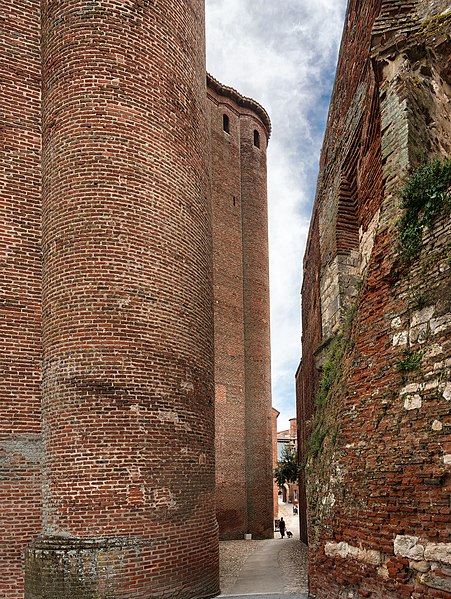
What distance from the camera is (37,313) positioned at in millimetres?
10211

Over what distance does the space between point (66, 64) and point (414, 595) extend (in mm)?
9681

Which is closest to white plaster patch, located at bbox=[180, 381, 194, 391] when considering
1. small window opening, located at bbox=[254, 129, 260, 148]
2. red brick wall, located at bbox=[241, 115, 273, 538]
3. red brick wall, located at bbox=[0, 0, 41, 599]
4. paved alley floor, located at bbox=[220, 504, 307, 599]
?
red brick wall, located at bbox=[0, 0, 41, 599]

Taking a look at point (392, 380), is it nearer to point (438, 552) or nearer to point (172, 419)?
point (438, 552)

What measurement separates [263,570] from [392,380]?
9724 millimetres

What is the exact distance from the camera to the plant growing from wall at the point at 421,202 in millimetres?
5285

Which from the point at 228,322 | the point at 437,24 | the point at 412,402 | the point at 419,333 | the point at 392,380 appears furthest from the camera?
the point at 228,322

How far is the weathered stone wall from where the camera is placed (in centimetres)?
477

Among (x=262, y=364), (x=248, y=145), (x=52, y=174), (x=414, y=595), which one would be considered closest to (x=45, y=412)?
(x=52, y=174)

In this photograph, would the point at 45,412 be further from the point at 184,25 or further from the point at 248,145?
the point at 248,145

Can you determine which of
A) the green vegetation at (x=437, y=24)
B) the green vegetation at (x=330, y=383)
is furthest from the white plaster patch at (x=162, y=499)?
the green vegetation at (x=437, y=24)

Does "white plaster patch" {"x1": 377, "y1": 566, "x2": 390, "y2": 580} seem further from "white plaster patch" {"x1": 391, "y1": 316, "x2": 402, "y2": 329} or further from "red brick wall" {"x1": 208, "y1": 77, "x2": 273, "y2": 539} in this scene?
"red brick wall" {"x1": 208, "y1": 77, "x2": 273, "y2": 539}

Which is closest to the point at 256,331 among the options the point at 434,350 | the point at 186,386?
the point at 186,386

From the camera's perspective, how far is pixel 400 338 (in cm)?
543

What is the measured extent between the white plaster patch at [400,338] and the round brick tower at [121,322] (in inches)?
201
